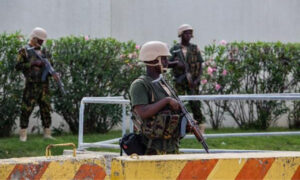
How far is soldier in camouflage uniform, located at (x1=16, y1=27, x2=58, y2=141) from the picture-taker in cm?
1054

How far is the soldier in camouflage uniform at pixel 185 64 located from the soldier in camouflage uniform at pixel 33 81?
187cm

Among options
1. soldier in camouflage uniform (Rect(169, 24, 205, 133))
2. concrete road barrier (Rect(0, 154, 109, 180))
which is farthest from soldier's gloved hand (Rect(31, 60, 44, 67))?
concrete road barrier (Rect(0, 154, 109, 180))

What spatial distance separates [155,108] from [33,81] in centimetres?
585

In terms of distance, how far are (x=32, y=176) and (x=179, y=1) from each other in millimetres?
9984

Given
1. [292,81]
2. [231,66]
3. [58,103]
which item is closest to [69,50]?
[58,103]

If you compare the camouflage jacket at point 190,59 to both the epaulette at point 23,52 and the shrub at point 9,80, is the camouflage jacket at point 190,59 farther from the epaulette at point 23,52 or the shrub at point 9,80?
the shrub at point 9,80

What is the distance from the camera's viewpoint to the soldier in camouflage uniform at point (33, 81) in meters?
10.5

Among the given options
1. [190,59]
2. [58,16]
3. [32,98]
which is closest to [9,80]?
[32,98]

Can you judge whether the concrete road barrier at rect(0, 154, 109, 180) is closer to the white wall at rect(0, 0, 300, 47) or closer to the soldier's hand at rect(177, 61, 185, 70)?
the soldier's hand at rect(177, 61, 185, 70)

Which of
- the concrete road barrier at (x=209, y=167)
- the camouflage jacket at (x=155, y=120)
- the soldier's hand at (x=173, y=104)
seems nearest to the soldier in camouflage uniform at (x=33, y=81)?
the camouflage jacket at (x=155, y=120)

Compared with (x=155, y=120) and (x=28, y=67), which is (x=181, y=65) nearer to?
(x=28, y=67)

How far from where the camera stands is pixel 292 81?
43.0ft

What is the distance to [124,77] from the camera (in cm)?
1212

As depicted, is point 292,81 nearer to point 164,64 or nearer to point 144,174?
point 164,64
